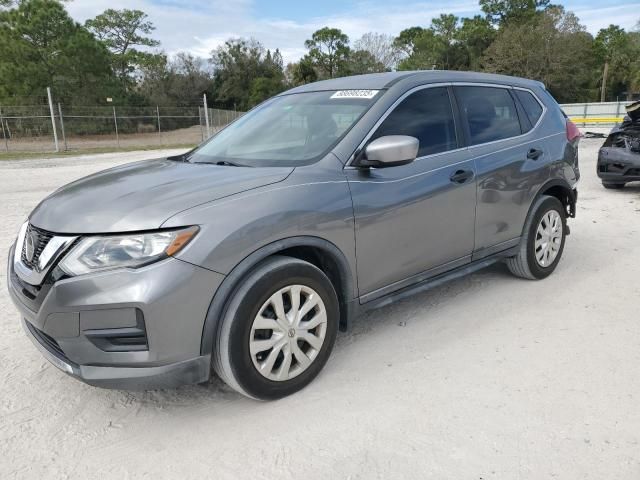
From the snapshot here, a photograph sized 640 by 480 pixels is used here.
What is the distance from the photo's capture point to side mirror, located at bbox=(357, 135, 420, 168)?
2.96 m

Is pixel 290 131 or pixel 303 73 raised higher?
pixel 303 73

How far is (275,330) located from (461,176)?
179 cm

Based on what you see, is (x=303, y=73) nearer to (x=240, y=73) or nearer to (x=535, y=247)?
(x=240, y=73)

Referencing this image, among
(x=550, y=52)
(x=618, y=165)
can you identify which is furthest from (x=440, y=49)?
(x=618, y=165)

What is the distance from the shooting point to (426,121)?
11.8 feet

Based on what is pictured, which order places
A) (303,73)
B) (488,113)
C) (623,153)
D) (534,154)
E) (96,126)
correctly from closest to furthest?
1. (488,113)
2. (534,154)
3. (623,153)
4. (96,126)
5. (303,73)

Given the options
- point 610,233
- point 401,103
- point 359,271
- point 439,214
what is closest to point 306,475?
point 359,271

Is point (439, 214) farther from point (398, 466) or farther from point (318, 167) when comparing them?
point (398, 466)

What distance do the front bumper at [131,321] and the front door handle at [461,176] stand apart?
1887 millimetres

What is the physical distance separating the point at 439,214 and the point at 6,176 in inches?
554

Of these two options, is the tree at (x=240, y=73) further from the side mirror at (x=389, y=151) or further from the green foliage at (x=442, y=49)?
the side mirror at (x=389, y=151)

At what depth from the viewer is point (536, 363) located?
3217 mm

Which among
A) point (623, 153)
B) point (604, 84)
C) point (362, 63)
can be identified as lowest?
point (623, 153)

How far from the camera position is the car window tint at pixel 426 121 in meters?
3.38
